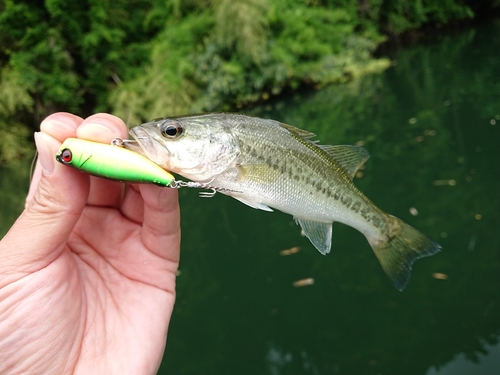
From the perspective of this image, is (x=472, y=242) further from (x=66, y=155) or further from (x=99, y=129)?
(x=66, y=155)

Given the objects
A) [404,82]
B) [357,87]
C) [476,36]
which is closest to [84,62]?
[357,87]

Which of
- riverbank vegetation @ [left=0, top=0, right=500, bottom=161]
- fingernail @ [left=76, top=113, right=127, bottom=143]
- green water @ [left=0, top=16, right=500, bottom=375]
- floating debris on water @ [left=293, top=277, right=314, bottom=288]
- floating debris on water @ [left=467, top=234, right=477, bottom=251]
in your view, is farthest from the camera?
riverbank vegetation @ [left=0, top=0, right=500, bottom=161]

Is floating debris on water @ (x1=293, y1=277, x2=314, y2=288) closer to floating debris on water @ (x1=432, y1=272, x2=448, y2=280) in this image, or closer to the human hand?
floating debris on water @ (x1=432, y1=272, x2=448, y2=280)

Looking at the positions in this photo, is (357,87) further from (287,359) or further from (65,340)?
(65,340)

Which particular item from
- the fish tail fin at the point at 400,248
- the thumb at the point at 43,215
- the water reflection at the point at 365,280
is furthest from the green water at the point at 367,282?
the thumb at the point at 43,215

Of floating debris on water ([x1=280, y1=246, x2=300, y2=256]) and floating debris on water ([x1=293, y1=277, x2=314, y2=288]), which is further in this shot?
floating debris on water ([x1=280, y1=246, x2=300, y2=256])

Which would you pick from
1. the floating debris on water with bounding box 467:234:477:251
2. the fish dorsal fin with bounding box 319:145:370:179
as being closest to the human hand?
the fish dorsal fin with bounding box 319:145:370:179

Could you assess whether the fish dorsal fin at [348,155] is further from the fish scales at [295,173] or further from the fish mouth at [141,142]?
the fish mouth at [141,142]
